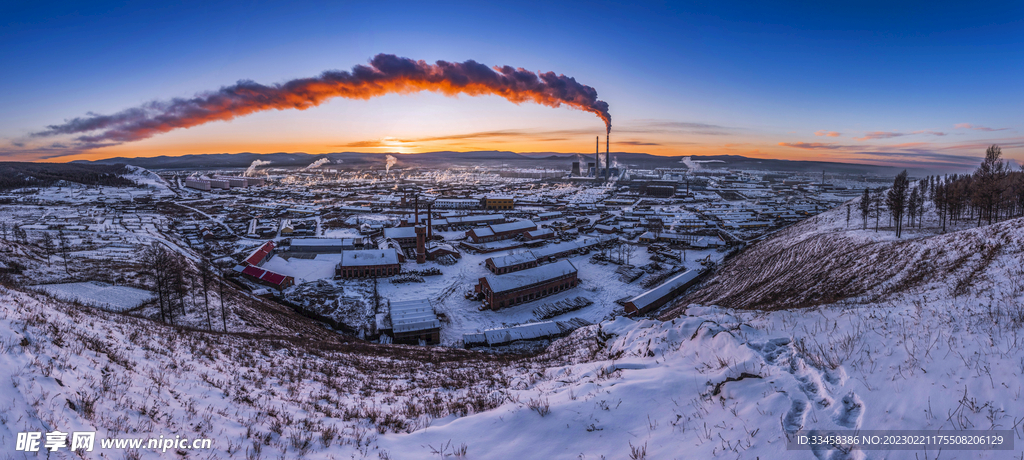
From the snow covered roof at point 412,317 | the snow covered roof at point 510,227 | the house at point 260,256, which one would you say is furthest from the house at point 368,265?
the snow covered roof at point 510,227

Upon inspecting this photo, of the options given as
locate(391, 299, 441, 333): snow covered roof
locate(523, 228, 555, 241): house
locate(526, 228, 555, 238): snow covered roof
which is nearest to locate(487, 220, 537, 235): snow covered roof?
locate(526, 228, 555, 238): snow covered roof

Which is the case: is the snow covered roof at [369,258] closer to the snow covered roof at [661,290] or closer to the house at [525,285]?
the house at [525,285]

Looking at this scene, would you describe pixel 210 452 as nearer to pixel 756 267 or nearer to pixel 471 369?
pixel 471 369

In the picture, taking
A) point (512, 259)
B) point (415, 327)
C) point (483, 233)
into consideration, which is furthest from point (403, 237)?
point (415, 327)

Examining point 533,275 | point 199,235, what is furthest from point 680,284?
point 199,235

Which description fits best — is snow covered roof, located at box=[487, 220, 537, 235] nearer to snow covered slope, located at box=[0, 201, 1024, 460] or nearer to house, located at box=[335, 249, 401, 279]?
house, located at box=[335, 249, 401, 279]

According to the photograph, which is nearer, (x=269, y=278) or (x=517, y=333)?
(x=517, y=333)

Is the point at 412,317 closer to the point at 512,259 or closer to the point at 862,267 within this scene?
the point at 512,259
